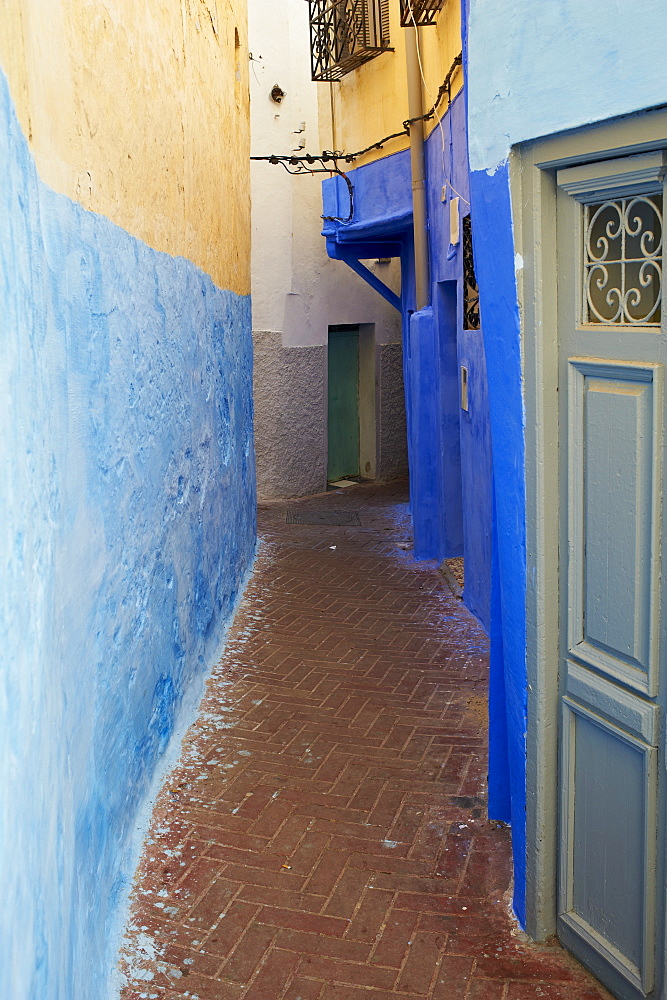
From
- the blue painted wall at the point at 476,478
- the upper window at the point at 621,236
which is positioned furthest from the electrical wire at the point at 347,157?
the upper window at the point at 621,236

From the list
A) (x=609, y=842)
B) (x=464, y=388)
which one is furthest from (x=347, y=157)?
(x=609, y=842)

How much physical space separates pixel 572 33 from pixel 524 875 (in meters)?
2.90

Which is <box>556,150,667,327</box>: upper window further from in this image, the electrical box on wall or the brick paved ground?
the electrical box on wall

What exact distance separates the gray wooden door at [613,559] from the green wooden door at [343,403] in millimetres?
11491

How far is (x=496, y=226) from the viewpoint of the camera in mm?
3520

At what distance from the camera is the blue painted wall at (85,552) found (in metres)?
2.20

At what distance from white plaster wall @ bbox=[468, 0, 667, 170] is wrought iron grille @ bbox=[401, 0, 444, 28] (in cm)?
518

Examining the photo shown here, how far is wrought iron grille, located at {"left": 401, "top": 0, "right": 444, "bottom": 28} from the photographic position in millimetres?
8242

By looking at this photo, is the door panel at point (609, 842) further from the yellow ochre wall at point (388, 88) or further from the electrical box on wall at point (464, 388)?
the yellow ochre wall at point (388, 88)

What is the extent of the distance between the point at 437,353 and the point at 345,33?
4005 millimetres

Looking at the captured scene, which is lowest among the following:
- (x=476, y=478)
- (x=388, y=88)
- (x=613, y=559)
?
(x=476, y=478)

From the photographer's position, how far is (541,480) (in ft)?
11.4

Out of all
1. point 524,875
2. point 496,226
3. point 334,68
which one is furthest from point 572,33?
point 334,68

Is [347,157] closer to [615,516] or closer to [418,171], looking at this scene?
[418,171]
